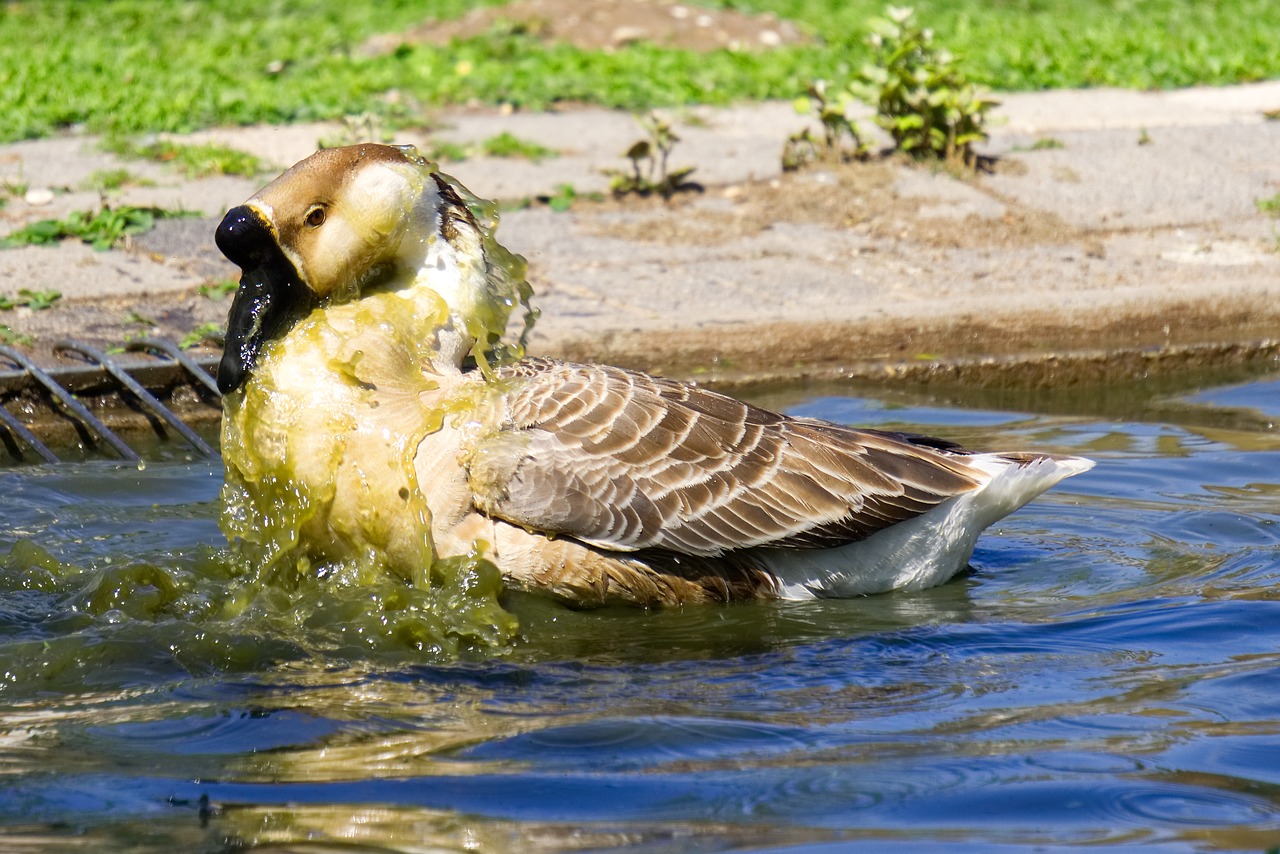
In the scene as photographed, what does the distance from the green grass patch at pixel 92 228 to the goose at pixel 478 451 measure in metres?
3.49

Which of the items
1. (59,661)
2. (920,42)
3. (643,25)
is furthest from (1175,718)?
(643,25)

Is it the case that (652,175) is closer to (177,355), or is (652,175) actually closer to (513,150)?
(513,150)

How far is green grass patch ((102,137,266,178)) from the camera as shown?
28.4ft

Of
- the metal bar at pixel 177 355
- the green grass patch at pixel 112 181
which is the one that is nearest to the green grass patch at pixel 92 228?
the green grass patch at pixel 112 181

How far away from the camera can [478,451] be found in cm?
430

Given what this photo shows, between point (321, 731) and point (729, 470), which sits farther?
point (729, 470)

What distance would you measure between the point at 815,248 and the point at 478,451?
13.6 ft

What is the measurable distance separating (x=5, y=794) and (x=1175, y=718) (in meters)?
2.65

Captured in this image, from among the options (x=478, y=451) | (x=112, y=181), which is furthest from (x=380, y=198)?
(x=112, y=181)

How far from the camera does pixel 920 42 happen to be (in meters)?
9.09

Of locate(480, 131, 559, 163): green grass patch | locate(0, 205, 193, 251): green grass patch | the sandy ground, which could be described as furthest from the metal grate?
locate(480, 131, 559, 163): green grass patch

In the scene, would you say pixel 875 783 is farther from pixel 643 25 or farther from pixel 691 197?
pixel 643 25

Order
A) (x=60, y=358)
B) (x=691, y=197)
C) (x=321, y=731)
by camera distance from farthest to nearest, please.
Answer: (x=691, y=197)
(x=60, y=358)
(x=321, y=731)

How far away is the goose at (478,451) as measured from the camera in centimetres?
430
